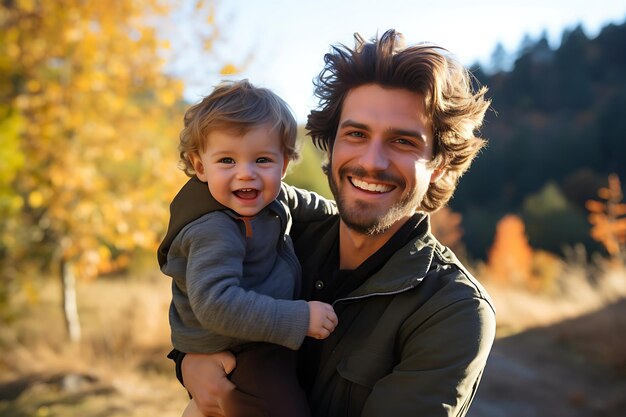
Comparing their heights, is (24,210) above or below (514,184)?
below

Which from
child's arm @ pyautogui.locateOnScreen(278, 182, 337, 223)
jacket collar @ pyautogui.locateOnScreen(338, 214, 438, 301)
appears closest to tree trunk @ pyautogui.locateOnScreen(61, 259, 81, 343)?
child's arm @ pyautogui.locateOnScreen(278, 182, 337, 223)

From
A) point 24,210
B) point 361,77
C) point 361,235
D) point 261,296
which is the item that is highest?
point 24,210

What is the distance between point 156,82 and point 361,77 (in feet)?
15.9

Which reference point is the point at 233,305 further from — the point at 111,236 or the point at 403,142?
the point at 111,236

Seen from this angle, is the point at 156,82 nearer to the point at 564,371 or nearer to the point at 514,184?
the point at 564,371

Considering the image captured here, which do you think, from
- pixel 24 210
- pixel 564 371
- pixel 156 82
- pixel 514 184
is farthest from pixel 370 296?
pixel 514 184

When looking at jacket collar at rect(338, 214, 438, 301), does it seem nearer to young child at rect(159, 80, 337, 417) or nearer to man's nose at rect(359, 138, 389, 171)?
young child at rect(159, 80, 337, 417)

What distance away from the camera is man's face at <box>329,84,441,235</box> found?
2.28 m

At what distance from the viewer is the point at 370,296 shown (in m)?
2.08

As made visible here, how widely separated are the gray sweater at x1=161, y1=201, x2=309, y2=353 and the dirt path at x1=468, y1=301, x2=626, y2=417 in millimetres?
5453

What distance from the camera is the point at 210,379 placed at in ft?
6.58

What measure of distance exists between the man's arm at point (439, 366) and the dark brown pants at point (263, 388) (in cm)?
25

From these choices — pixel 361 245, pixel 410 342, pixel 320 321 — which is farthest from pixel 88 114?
pixel 410 342

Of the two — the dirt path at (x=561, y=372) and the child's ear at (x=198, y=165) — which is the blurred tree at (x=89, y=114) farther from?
the dirt path at (x=561, y=372)
